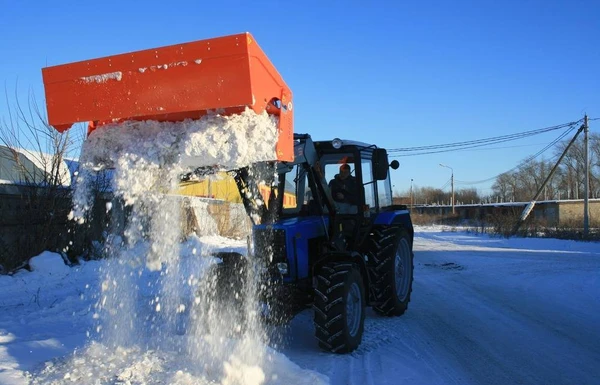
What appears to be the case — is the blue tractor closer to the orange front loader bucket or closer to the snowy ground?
the snowy ground

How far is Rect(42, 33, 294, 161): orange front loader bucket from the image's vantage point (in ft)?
11.7

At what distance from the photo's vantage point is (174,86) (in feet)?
12.3

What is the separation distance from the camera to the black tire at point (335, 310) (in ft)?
15.0

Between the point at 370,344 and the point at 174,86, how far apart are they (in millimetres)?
3303

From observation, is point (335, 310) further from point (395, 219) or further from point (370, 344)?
point (395, 219)

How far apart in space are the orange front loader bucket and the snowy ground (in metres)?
1.89

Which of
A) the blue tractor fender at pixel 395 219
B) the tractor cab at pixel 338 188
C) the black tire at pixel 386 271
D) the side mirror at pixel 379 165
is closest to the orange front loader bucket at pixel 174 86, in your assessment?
the tractor cab at pixel 338 188

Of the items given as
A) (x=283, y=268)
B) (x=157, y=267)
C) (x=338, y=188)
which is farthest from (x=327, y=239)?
(x=157, y=267)

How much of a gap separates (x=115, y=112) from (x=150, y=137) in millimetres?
342

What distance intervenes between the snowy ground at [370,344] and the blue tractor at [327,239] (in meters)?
0.38

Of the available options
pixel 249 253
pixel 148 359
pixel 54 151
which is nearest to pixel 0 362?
pixel 148 359

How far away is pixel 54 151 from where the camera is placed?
1081 cm

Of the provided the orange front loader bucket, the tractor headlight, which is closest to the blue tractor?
the tractor headlight

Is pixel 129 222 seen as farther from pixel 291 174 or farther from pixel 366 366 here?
pixel 366 366
